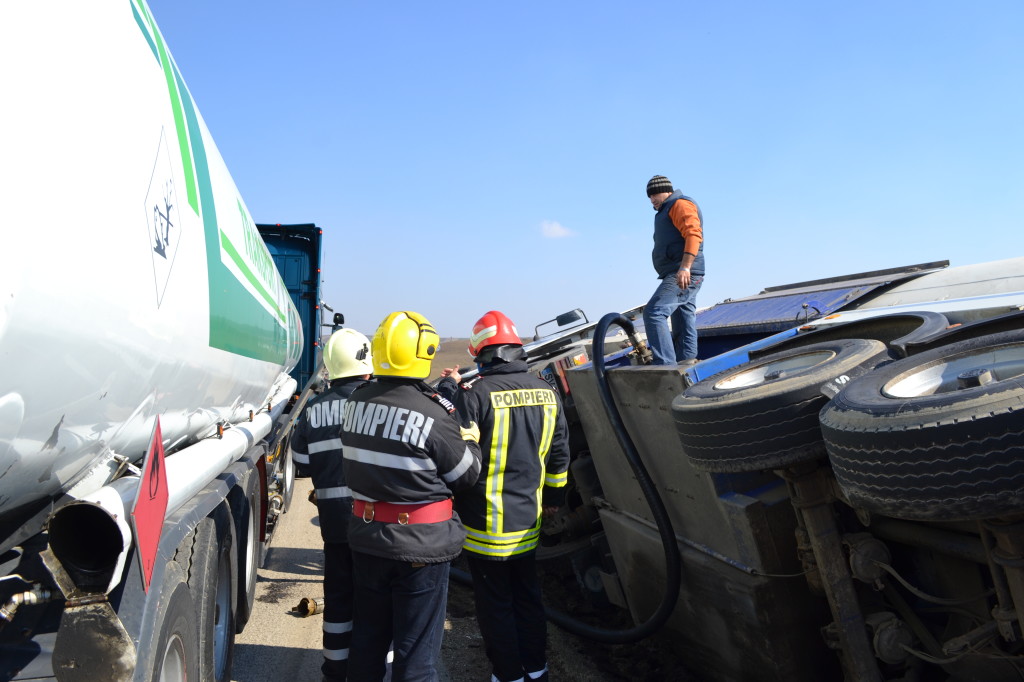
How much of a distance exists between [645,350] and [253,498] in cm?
255

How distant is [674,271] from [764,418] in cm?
259

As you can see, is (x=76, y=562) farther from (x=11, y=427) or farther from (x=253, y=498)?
(x=253, y=498)

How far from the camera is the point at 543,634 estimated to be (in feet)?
12.9

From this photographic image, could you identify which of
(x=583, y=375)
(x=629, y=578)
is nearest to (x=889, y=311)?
(x=583, y=375)

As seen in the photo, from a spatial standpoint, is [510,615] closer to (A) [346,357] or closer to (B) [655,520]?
(B) [655,520]

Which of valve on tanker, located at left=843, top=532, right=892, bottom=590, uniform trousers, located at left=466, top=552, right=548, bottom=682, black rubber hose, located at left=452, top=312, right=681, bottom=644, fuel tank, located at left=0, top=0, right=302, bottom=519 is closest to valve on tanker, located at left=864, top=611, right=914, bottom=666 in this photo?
valve on tanker, located at left=843, top=532, right=892, bottom=590

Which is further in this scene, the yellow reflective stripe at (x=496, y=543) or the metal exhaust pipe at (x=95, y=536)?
the yellow reflective stripe at (x=496, y=543)

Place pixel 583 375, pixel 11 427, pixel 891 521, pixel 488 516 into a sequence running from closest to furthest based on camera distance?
pixel 11 427 → pixel 891 521 → pixel 488 516 → pixel 583 375

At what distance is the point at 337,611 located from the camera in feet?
13.6

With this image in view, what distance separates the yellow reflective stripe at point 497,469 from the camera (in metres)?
3.82

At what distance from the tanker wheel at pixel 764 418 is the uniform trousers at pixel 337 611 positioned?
221cm

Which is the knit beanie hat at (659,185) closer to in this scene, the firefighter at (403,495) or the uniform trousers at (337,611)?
the firefighter at (403,495)

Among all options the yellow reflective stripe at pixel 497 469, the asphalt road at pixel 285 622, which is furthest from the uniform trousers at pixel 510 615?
the asphalt road at pixel 285 622

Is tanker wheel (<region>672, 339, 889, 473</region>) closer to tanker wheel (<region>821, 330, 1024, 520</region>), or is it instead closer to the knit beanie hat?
tanker wheel (<region>821, 330, 1024, 520</region>)
